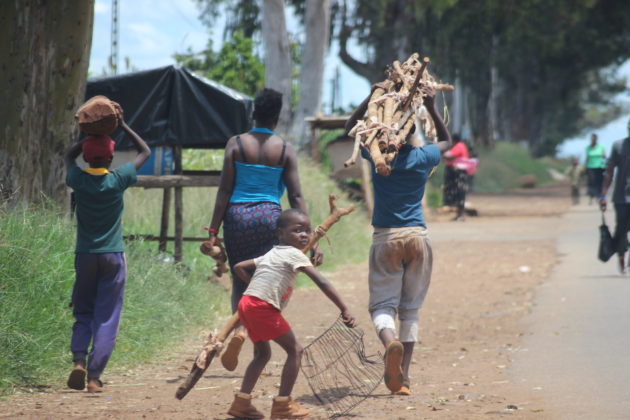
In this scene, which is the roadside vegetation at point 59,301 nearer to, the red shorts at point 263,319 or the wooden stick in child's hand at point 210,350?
the wooden stick in child's hand at point 210,350

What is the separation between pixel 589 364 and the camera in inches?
287

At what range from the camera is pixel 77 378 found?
6188 mm

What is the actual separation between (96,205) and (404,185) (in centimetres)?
194

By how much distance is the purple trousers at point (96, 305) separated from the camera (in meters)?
6.31

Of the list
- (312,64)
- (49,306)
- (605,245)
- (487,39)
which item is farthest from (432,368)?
(487,39)

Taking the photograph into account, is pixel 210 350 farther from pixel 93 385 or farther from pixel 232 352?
pixel 93 385

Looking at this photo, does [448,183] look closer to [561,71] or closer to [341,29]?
[341,29]

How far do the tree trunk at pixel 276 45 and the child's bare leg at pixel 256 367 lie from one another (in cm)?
1458

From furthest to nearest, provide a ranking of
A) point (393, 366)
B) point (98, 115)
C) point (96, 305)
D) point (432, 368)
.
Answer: point (432, 368), point (96, 305), point (98, 115), point (393, 366)

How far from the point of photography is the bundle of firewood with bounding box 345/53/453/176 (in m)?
6.10

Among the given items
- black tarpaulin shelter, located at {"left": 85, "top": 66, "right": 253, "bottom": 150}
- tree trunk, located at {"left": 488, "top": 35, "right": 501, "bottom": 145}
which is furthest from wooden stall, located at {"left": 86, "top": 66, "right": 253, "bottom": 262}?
tree trunk, located at {"left": 488, "top": 35, "right": 501, "bottom": 145}

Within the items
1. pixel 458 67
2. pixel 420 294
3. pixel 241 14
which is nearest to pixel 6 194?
pixel 420 294

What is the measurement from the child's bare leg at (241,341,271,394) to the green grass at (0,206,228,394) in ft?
5.34

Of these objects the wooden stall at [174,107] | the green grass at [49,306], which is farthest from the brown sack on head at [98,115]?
the wooden stall at [174,107]
